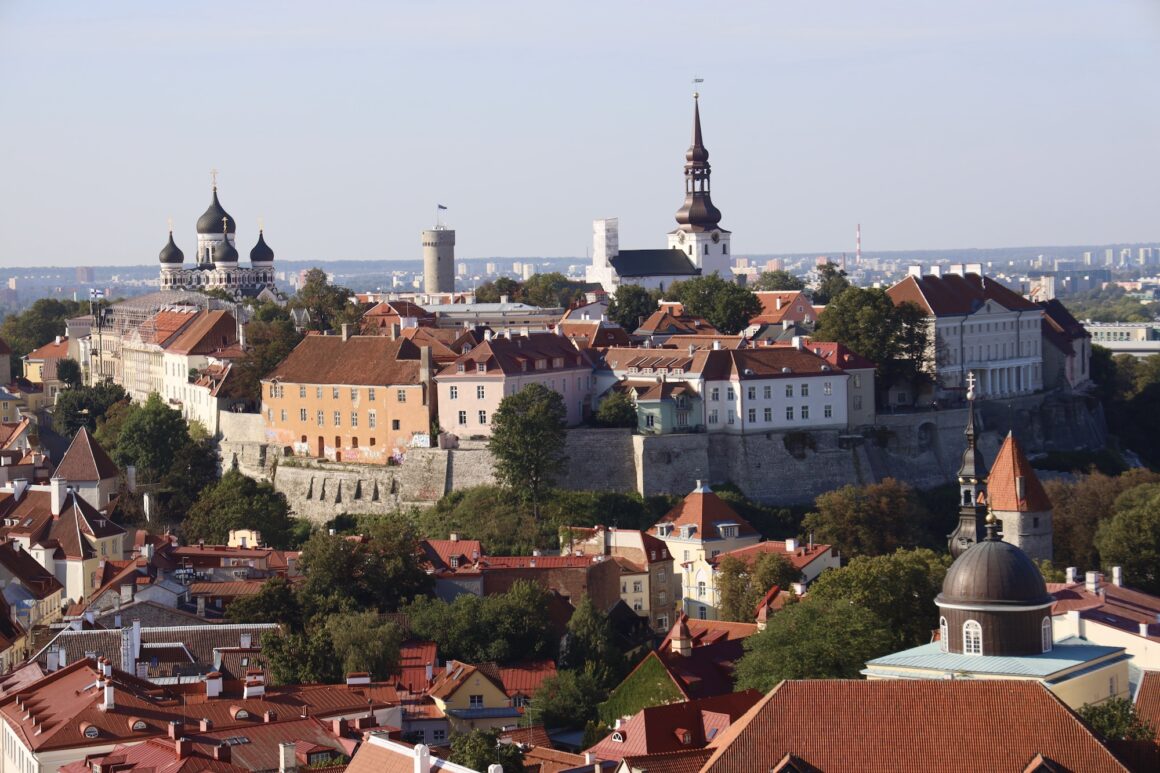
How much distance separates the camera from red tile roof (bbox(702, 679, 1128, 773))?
25.7 m

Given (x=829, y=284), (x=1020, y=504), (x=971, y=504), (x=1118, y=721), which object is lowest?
(x=1118, y=721)

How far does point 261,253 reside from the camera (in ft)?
346

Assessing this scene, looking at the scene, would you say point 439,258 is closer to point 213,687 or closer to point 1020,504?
point 1020,504

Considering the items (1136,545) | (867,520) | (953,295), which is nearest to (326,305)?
(953,295)

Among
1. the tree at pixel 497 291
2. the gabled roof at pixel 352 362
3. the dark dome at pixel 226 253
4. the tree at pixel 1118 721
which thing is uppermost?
the dark dome at pixel 226 253

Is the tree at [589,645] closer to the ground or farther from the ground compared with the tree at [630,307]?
closer to the ground

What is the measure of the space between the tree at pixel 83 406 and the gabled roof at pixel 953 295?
2592cm

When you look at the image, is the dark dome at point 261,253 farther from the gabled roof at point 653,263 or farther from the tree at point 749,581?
the tree at point 749,581

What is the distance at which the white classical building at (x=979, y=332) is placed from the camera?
228 feet

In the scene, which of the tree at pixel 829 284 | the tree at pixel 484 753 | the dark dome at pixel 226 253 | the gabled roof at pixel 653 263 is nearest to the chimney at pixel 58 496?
the tree at pixel 484 753

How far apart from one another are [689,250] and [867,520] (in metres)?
35.4

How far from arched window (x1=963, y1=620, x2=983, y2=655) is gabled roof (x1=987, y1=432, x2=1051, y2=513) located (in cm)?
2238

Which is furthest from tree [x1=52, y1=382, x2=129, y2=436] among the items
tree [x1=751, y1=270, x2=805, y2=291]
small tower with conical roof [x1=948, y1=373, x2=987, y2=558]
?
small tower with conical roof [x1=948, y1=373, x2=987, y2=558]

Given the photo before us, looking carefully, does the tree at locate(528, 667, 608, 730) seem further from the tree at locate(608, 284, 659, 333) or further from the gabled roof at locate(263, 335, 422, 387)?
the tree at locate(608, 284, 659, 333)
